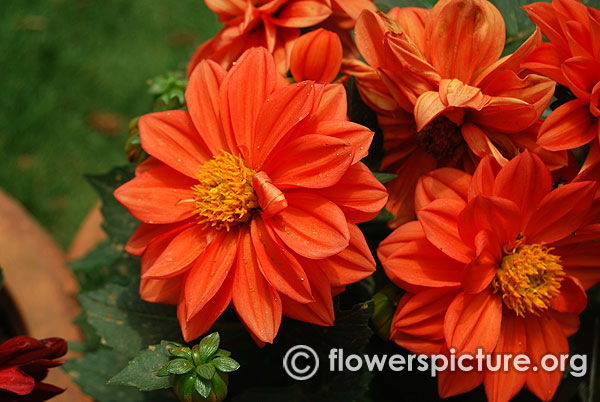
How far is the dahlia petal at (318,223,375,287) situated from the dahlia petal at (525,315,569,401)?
7.6 inches

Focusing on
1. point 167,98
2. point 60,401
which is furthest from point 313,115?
point 60,401

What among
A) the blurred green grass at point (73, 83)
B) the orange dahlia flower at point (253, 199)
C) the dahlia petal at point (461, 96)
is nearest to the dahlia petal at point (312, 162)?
the orange dahlia flower at point (253, 199)

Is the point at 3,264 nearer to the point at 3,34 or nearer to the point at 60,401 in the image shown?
the point at 60,401

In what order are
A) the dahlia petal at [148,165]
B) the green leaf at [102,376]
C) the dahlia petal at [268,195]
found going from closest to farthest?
1. the dahlia petal at [268,195]
2. the dahlia petal at [148,165]
3. the green leaf at [102,376]

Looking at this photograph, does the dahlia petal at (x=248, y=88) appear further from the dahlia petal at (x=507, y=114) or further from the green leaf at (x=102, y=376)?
the green leaf at (x=102, y=376)

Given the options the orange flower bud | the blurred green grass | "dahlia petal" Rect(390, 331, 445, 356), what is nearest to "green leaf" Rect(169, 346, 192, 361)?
"dahlia petal" Rect(390, 331, 445, 356)

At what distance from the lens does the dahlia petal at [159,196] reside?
593 mm

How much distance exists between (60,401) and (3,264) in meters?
0.25

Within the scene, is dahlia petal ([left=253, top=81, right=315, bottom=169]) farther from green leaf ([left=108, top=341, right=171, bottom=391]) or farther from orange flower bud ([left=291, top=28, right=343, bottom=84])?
green leaf ([left=108, top=341, right=171, bottom=391])

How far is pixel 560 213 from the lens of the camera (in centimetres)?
58

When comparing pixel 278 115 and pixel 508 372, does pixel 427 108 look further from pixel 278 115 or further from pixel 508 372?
pixel 508 372

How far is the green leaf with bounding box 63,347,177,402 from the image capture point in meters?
0.79

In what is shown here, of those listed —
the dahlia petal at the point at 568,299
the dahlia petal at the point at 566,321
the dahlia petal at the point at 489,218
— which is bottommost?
the dahlia petal at the point at 566,321

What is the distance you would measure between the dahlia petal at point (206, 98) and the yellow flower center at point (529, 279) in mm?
325
